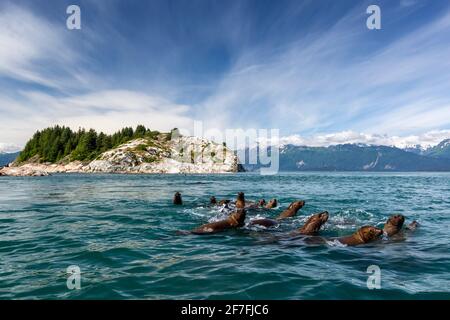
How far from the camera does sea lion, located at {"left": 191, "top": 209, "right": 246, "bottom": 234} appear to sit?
1859 cm

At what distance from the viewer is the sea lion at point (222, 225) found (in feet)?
61.0

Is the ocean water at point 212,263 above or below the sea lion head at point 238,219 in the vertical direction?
below

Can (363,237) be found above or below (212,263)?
above

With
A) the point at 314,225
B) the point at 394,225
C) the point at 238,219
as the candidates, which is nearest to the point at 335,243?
the point at 314,225

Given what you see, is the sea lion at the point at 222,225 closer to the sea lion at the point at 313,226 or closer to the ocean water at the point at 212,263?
the ocean water at the point at 212,263

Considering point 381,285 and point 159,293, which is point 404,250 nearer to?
point 381,285

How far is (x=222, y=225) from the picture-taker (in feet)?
63.0

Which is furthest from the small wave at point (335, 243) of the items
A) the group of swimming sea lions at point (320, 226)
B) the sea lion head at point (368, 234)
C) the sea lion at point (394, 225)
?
the sea lion at point (394, 225)

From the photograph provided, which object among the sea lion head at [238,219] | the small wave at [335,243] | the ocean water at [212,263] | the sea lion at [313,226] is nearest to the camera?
the ocean water at [212,263]

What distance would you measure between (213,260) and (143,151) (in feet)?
626

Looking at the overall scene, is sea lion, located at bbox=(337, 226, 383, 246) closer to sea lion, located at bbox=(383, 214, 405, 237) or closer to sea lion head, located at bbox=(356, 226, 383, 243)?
sea lion head, located at bbox=(356, 226, 383, 243)

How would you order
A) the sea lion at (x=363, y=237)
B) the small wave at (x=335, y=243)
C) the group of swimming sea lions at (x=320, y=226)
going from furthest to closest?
the group of swimming sea lions at (x=320, y=226) → the sea lion at (x=363, y=237) → the small wave at (x=335, y=243)

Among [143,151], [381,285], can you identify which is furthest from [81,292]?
[143,151]

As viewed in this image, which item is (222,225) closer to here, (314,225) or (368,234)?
(314,225)
